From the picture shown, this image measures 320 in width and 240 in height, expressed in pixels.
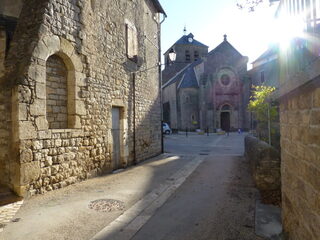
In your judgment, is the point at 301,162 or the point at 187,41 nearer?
the point at 301,162

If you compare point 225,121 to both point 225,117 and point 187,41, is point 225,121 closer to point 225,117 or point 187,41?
point 225,117

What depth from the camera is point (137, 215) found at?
14.1 feet

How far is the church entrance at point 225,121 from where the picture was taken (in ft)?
108

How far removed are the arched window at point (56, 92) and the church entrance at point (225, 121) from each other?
28.6 metres

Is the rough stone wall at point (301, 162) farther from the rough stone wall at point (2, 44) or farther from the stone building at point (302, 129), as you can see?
the rough stone wall at point (2, 44)

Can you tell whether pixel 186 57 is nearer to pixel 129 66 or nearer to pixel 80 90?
pixel 129 66

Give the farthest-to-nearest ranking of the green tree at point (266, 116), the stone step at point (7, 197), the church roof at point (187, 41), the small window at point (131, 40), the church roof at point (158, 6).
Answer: the church roof at point (187, 41) → the church roof at point (158, 6) → the small window at point (131, 40) → the green tree at point (266, 116) → the stone step at point (7, 197)

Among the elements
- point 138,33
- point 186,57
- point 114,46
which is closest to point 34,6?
point 114,46

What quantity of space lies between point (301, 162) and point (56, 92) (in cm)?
539

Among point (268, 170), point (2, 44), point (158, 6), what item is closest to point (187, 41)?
point (158, 6)

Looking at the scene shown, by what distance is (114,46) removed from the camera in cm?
835

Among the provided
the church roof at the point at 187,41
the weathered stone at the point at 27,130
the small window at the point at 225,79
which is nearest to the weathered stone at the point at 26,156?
the weathered stone at the point at 27,130

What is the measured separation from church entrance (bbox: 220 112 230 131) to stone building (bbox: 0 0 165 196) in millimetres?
24914

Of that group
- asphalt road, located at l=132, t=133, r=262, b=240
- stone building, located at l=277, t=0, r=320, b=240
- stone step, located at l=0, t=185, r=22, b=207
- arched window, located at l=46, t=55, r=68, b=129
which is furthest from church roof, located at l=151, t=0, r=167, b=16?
stone step, located at l=0, t=185, r=22, b=207
